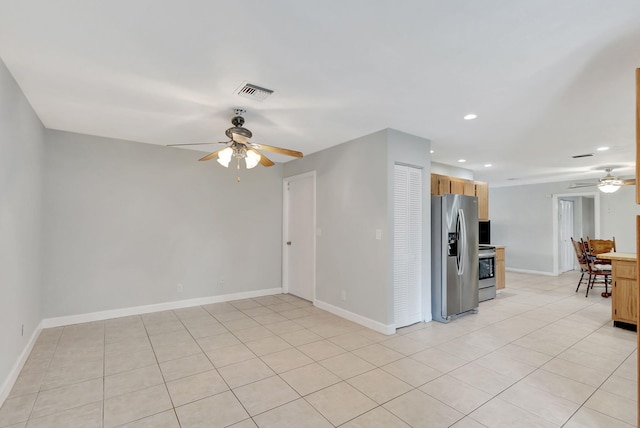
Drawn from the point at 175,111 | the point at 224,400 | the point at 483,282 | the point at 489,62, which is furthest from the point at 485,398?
the point at 175,111

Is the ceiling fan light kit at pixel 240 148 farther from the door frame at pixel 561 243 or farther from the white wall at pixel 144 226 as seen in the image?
the door frame at pixel 561 243

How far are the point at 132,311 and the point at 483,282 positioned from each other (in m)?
5.72

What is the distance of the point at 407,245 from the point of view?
3975mm

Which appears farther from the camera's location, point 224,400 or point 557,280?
point 557,280

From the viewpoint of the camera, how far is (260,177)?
18.3ft

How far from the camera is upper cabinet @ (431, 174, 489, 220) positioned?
4.69 m

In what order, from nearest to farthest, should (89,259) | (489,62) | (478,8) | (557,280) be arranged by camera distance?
(478,8)
(489,62)
(89,259)
(557,280)

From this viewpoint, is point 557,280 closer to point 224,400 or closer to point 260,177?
point 260,177

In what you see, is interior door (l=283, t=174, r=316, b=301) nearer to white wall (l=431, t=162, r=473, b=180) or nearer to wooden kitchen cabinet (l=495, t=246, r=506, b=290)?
white wall (l=431, t=162, r=473, b=180)

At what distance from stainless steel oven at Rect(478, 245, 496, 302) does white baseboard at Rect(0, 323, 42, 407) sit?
233 inches

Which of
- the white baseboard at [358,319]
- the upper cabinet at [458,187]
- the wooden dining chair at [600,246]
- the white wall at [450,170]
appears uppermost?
the white wall at [450,170]

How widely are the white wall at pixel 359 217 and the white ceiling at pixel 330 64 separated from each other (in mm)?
323

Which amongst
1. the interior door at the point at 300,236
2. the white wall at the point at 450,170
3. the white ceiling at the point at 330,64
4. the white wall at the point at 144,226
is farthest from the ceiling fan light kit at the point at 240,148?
the white wall at the point at 450,170

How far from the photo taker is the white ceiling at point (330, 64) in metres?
1.72
